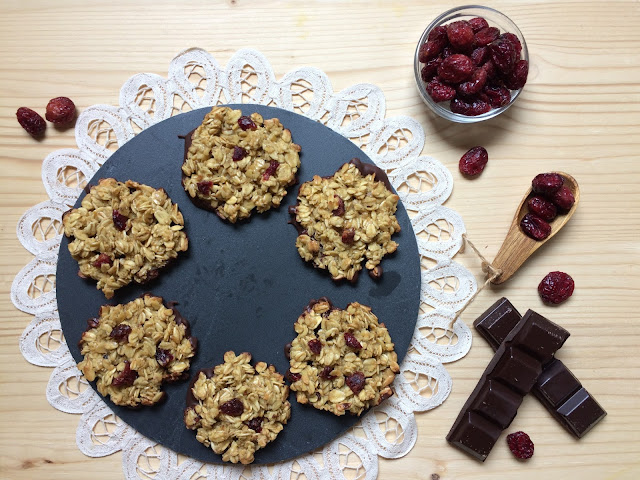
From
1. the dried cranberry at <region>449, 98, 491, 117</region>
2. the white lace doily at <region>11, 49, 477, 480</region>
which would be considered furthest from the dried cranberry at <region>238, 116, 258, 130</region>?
the dried cranberry at <region>449, 98, 491, 117</region>

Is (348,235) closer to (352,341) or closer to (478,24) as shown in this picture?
(352,341)

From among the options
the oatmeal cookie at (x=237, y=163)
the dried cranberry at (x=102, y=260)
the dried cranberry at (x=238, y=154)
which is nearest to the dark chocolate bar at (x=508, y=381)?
the oatmeal cookie at (x=237, y=163)

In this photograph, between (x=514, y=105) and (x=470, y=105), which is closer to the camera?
(x=470, y=105)

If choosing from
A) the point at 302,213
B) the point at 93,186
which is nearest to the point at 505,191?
the point at 302,213

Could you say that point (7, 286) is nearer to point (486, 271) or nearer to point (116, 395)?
point (116, 395)

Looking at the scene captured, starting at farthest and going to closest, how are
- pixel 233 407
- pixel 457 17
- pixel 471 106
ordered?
pixel 457 17 → pixel 471 106 → pixel 233 407

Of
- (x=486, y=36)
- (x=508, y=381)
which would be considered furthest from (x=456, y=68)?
(x=508, y=381)

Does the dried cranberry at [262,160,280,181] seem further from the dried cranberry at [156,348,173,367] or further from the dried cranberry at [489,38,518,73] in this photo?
the dried cranberry at [489,38,518,73]
